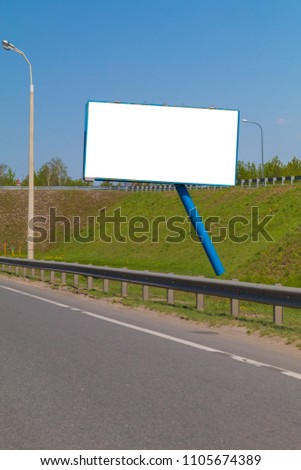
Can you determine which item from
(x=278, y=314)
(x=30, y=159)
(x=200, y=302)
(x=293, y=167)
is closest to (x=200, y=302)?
(x=200, y=302)

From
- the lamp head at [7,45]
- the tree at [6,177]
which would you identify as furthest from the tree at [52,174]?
the lamp head at [7,45]

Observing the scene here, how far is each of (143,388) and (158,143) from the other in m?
21.8

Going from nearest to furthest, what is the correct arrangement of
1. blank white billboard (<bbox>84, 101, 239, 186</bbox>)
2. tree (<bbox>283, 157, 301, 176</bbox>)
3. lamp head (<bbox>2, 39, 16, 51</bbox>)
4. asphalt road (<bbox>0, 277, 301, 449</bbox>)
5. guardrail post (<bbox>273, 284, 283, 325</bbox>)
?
asphalt road (<bbox>0, 277, 301, 449</bbox>) < guardrail post (<bbox>273, 284, 283, 325</bbox>) < blank white billboard (<bbox>84, 101, 239, 186</bbox>) < lamp head (<bbox>2, 39, 16, 51</bbox>) < tree (<bbox>283, 157, 301, 176</bbox>)

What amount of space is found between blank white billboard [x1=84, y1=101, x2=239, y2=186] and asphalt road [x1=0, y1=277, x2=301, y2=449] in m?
15.8

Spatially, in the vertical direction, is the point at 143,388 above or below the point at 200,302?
above

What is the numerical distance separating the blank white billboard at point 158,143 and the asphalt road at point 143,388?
15.8m

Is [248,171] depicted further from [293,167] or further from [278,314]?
[278,314]

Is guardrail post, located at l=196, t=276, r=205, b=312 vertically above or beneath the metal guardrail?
beneath

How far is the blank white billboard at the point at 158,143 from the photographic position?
2870 cm

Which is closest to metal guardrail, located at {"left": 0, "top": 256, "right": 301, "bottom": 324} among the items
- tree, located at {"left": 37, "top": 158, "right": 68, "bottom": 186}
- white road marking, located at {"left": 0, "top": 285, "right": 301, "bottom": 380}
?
white road marking, located at {"left": 0, "top": 285, "right": 301, "bottom": 380}

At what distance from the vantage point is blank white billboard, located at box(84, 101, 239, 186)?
28.7 metres

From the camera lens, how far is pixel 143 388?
7695 mm

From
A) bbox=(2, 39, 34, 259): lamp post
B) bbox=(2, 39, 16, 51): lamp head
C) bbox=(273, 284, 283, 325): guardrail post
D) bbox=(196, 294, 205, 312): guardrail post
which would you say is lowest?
bbox=(196, 294, 205, 312): guardrail post

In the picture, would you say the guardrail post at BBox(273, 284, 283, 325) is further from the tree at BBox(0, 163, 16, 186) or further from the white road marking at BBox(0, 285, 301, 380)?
the tree at BBox(0, 163, 16, 186)
